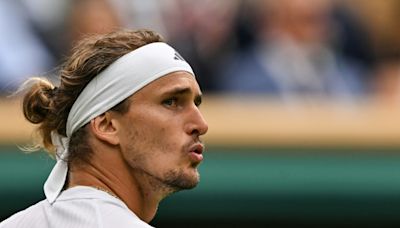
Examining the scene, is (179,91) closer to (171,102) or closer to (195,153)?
(171,102)

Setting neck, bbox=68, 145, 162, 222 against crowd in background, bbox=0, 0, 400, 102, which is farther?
crowd in background, bbox=0, 0, 400, 102

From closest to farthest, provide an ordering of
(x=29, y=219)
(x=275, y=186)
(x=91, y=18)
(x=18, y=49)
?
(x=29, y=219) → (x=275, y=186) → (x=91, y=18) → (x=18, y=49)

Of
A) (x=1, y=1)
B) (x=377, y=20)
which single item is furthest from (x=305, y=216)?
(x=1, y=1)

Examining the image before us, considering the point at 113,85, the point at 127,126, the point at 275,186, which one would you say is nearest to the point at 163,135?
the point at 127,126

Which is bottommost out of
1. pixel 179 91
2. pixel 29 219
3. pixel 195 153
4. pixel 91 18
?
pixel 29 219

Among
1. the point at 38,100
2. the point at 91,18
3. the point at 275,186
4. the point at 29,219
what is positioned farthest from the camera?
the point at 91,18

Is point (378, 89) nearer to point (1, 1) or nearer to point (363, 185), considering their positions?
point (363, 185)

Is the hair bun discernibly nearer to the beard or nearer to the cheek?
the cheek

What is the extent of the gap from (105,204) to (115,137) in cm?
29

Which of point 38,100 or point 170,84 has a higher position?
point 170,84

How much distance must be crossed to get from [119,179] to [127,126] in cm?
17

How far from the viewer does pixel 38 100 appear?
13.5ft

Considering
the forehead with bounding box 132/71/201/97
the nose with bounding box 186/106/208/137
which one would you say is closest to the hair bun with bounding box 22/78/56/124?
the forehead with bounding box 132/71/201/97

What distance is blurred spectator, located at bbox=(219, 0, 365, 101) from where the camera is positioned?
7.40 metres
